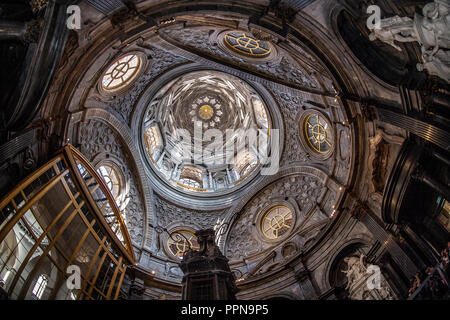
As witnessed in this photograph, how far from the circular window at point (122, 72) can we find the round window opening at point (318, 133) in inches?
419

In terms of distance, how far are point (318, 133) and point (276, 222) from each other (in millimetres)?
6177

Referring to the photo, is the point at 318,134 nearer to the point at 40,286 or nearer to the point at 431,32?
the point at 431,32

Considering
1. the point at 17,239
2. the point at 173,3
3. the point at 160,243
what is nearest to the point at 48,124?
the point at 17,239

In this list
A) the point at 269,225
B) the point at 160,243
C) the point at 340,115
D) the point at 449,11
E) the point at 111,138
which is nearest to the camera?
the point at 449,11

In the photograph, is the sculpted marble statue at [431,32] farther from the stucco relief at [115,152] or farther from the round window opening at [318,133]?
the stucco relief at [115,152]

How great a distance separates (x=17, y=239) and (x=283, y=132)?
16965mm

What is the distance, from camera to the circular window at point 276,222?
66.4 ft

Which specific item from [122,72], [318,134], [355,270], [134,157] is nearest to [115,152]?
[134,157]

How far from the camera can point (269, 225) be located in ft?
69.9

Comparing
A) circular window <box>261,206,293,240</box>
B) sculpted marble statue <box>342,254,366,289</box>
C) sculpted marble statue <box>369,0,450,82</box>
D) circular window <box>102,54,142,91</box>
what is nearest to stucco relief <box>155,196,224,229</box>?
circular window <box>261,206,293,240</box>

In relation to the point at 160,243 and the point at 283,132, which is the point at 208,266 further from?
the point at 283,132

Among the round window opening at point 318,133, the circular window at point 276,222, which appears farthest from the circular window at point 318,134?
the circular window at point 276,222

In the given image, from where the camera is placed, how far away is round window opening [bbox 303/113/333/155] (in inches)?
740

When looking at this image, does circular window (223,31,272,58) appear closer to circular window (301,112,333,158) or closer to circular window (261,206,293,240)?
circular window (301,112,333,158)
